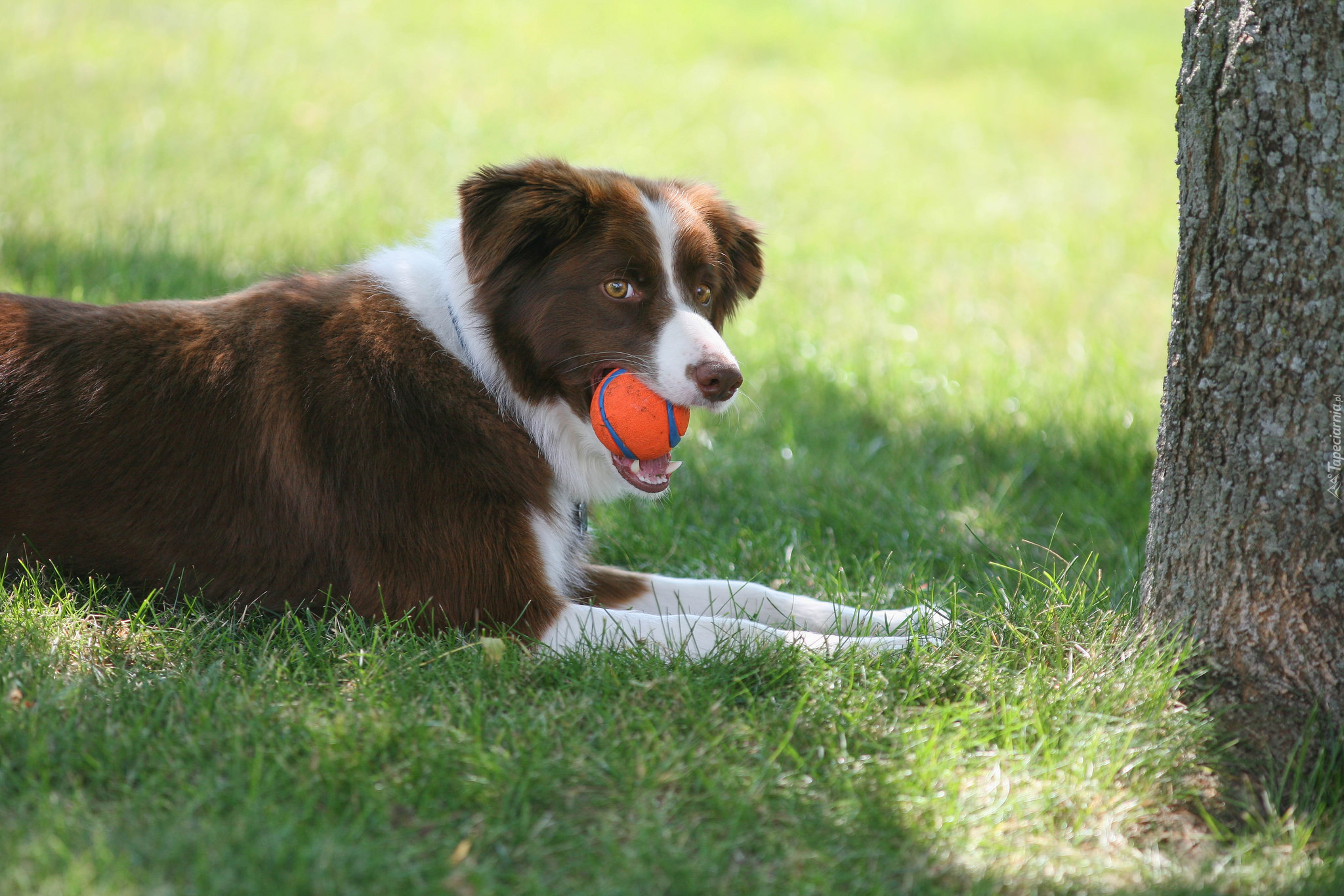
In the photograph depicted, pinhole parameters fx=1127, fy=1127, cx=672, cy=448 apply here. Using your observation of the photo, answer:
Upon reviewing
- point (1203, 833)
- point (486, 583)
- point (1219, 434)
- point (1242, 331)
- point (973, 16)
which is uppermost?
point (973, 16)

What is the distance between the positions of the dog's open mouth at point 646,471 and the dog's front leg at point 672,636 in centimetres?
37

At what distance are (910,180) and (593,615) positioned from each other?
7.78m

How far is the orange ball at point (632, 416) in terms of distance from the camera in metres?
3.08

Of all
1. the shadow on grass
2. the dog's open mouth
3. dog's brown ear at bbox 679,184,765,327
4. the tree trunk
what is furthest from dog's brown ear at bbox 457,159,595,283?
the tree trunk

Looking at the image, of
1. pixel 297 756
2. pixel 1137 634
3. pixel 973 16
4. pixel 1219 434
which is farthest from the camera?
pixel 973 16

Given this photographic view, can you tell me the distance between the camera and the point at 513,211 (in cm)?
308

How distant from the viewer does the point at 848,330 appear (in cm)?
683

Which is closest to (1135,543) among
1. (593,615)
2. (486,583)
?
(593,615)

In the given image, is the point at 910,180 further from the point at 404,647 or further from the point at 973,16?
the point at 404,647

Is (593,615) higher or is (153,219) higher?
(153,219)

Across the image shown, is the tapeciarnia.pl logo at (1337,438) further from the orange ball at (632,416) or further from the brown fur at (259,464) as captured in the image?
the brown fur at (259,464)

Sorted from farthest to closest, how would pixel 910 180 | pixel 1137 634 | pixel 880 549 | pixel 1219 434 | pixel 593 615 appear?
pixel 910 180, pixel 880 549, pixel 593 615, pixel 1137 634, pixel 1219 434

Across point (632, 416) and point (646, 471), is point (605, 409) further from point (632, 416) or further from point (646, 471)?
point (646, 471)

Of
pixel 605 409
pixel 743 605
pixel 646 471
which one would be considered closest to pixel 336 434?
pixel 605 409
